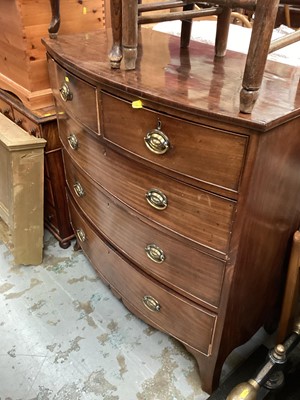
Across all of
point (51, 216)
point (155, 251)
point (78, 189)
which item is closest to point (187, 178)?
point (155, 251)

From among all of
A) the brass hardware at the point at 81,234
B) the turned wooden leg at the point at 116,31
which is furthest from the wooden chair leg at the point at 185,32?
the brass hardware at the point at 81,234

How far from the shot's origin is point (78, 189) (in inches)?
56.3

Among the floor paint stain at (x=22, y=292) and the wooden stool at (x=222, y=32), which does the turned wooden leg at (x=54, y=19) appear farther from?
the floor paint stain at (x=22, y=292)

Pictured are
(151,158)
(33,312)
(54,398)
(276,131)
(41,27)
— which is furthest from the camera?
(33,312)

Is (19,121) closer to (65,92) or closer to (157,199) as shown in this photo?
(65,92)

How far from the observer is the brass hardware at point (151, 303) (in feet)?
4.05

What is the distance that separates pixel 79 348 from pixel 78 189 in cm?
61

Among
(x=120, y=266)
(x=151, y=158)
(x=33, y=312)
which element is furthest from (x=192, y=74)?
(x=33, y=312)

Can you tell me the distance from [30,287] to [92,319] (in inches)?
13.7

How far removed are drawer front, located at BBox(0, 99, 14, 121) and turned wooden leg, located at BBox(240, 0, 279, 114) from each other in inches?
51.8

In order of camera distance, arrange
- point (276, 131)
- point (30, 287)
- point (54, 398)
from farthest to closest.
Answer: point (30, 287), point (54, 398), point (276, 131)

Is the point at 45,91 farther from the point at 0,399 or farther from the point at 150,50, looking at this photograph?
the point at 0,399

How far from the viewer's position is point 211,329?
108 centimetres

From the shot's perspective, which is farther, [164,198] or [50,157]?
[50,157]
